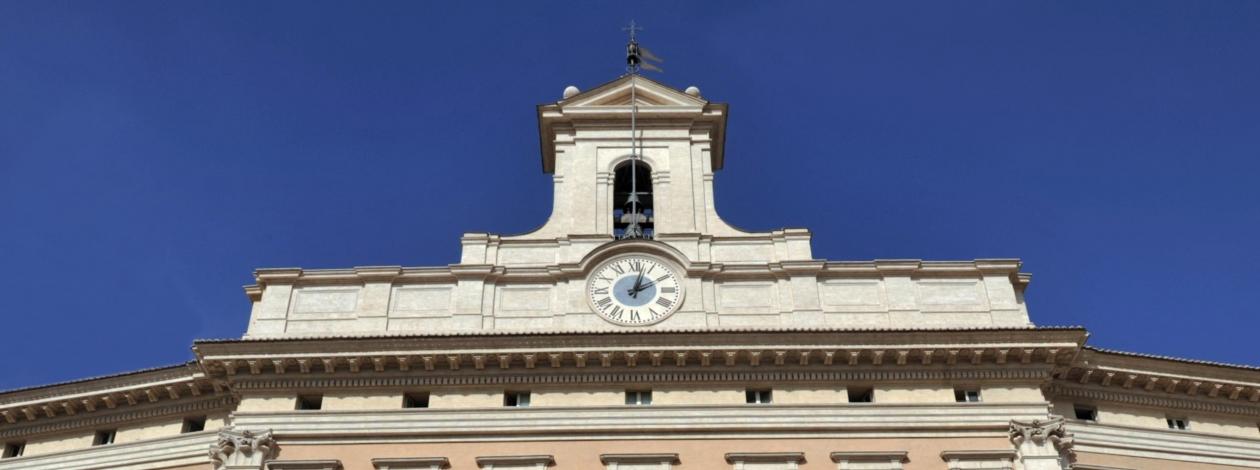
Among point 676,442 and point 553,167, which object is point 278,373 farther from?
point 553,167

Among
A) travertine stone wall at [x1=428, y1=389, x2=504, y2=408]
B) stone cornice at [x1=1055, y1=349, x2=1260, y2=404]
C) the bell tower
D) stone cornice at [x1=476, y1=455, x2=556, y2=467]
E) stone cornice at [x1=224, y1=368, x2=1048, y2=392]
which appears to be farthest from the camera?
the bell tower

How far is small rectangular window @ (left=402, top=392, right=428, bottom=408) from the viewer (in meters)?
30.7

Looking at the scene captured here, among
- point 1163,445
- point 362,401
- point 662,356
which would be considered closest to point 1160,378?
point 1163,445

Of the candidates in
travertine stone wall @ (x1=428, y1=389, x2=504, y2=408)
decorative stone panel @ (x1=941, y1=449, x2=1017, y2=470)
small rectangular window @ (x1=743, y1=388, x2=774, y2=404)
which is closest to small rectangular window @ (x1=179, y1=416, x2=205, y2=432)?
travertine stone wall @ (x1=428, y1=389, x2=504, y2=408)

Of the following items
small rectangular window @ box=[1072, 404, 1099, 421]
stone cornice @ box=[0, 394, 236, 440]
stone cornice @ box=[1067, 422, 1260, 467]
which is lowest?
stone cornice @ box=[1067, 422, 1260, 467]

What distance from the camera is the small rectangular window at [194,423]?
104 ft

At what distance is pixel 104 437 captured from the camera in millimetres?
32219

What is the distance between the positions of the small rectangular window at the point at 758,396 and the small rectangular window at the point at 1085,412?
678cm

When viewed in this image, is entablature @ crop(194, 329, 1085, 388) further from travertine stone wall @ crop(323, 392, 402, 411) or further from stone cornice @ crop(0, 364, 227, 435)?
stone cornice @ crop(0, 364, 227, 435)

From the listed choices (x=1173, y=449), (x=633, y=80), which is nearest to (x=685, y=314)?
(x=633, y=80)

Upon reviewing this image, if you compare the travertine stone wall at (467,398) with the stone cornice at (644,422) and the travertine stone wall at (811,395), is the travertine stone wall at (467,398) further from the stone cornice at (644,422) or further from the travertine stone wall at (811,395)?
the travertine stone wall at (811,395)

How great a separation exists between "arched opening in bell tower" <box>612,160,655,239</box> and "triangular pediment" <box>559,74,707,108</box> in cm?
188

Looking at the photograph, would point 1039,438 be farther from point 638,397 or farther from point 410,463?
point 410,463

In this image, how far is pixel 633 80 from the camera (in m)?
37.8
